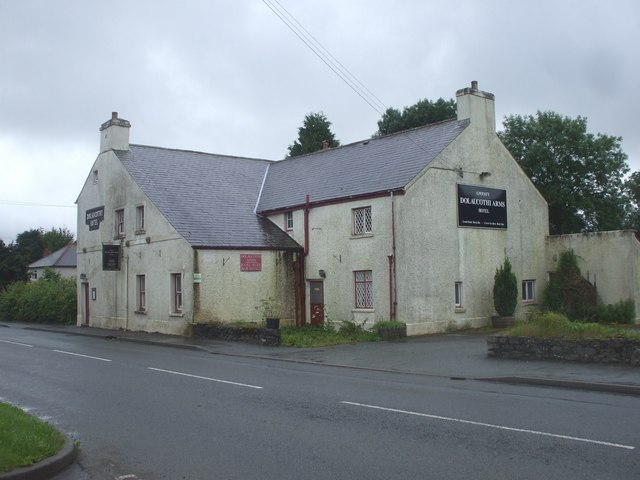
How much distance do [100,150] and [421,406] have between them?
26.3 meters

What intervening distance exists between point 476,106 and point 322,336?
11.4 metres

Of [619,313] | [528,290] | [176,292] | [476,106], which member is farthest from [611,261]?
[176,292]

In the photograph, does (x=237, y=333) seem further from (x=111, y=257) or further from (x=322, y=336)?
(x=111, y=257)

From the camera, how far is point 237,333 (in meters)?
22.8

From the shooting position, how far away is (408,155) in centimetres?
2598

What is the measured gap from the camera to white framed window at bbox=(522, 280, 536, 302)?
28922mm

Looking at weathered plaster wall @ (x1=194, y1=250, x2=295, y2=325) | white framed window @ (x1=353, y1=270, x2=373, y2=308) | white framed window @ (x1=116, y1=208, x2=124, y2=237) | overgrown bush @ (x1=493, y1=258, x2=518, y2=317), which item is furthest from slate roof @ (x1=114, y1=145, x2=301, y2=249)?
overgrown bush @ (x1=493, y1=258, x2=518, y2=317)

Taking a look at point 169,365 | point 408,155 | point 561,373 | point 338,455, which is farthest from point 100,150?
point 338,455

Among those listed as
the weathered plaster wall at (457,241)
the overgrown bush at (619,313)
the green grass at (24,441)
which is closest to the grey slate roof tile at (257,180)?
the weathered plaster wall at (457,241)

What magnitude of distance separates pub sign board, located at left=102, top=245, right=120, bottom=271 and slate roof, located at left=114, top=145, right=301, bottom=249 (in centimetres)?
348

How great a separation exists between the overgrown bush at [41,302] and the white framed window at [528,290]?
23611 mm

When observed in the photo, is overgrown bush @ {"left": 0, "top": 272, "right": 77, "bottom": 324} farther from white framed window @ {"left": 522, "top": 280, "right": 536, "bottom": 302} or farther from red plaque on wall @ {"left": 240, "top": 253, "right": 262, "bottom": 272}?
white framed window @ {"left": 522, "top": 280, "right": 536, "bottom": 302}

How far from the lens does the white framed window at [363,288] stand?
982 inches

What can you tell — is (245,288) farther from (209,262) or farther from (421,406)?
(421,406)
